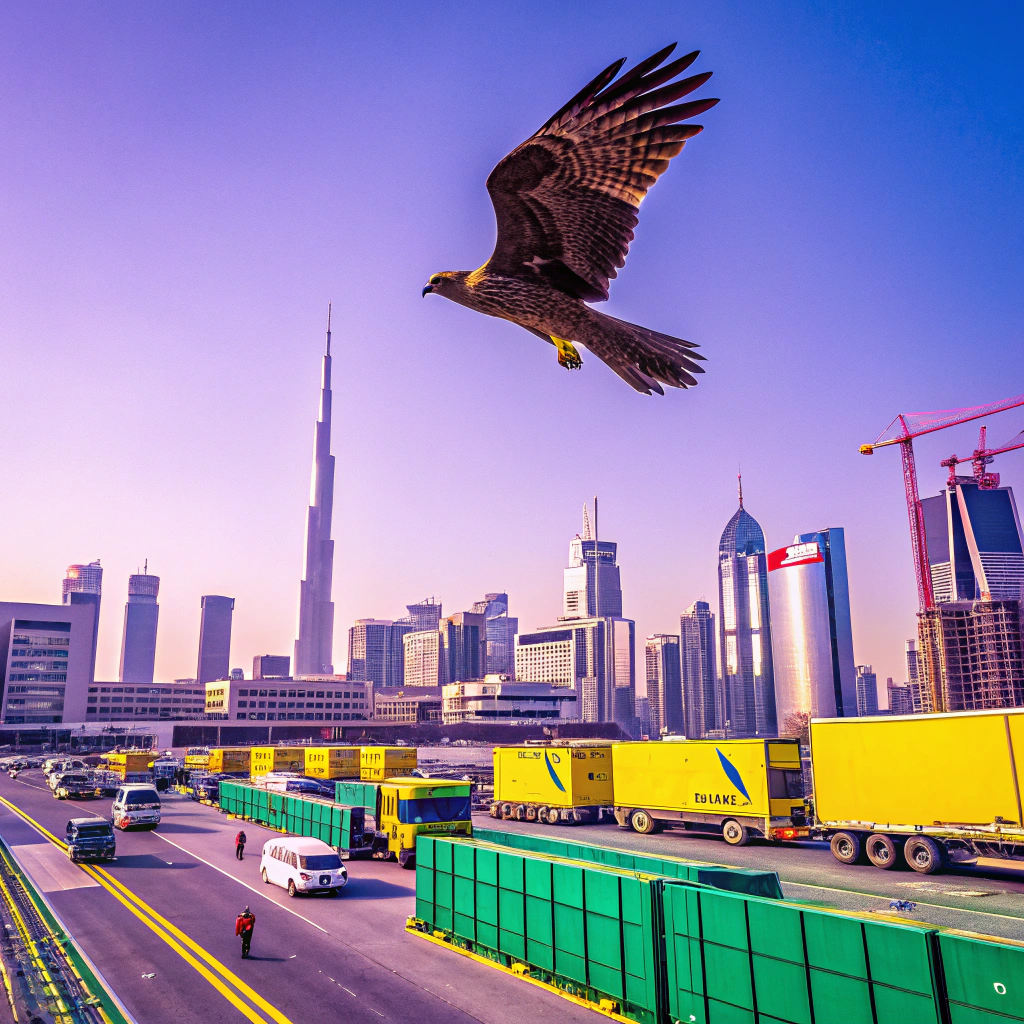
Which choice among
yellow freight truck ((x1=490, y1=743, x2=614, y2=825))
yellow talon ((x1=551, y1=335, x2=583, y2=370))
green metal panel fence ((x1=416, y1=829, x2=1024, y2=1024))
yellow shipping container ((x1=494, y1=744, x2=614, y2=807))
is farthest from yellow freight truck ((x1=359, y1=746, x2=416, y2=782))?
yellow talon ((x1=551, y1=335, x2=583, y2=370))

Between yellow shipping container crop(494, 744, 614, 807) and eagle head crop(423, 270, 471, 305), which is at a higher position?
eagle head crop(423, 270, 471, 305)

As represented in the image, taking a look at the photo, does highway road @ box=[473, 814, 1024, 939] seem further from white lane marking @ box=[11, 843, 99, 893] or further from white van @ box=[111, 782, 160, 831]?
white lane marking @ box=[11, 843, 99, 893]

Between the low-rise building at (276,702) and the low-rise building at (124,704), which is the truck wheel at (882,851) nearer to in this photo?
the low-rise building at (276,702)

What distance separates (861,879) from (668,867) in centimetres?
1491

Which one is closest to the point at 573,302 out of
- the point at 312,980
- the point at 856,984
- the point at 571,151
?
the point at 571,151

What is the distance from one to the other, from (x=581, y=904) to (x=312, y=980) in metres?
6.55

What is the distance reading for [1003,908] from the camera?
24.0 meters

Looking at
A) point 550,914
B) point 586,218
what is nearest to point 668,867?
point 550,914

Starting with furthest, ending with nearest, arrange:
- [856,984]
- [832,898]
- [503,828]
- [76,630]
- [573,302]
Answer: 1. [76,630]
2. [503,828]
3. [832,898]
4. [856,984]
5. [573,302]

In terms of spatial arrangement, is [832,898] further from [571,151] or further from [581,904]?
[571,151]

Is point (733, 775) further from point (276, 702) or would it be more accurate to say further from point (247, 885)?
point (276, 702)

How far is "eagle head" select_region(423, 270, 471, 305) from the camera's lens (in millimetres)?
3884

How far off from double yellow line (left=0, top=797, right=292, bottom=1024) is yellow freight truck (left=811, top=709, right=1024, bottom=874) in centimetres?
2270

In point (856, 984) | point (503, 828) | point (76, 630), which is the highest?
point (76, 630)
